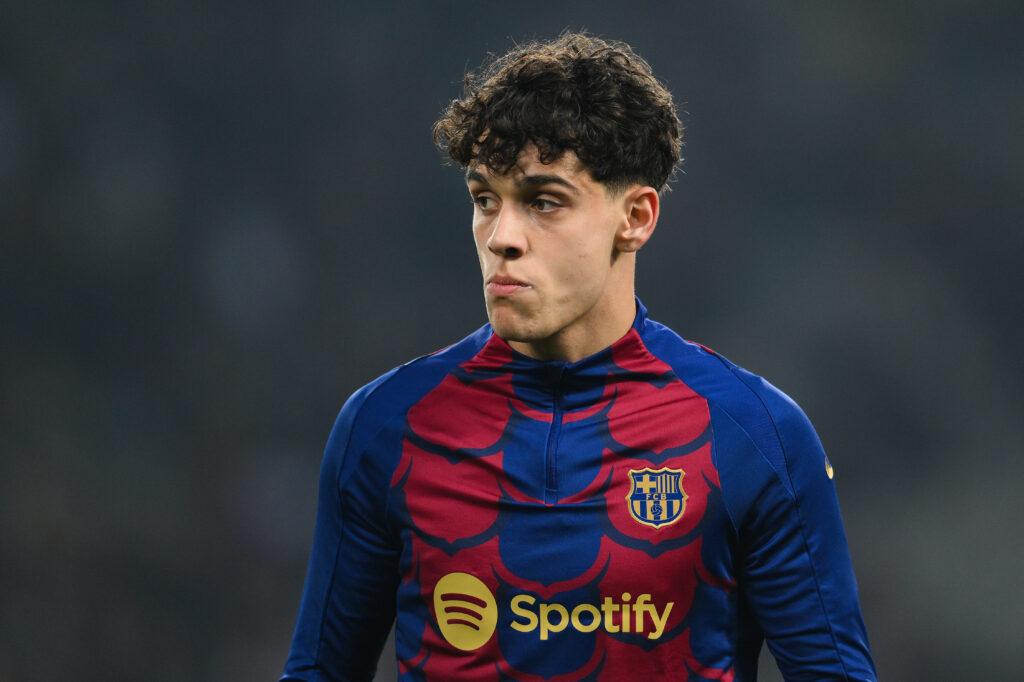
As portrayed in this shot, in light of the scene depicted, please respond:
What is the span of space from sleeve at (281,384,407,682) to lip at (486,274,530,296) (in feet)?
1.54

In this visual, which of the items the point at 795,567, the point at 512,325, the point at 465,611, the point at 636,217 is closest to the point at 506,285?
the point at 512,325

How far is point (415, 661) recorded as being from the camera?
2492 mm

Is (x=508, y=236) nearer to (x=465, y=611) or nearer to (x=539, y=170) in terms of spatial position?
(x=539, y=170)

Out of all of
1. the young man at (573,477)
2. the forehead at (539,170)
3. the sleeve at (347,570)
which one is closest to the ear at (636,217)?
the young man at (573,477)

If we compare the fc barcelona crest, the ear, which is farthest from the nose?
the fc barcelona crest

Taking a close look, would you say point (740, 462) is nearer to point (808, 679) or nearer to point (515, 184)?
point (808, 679)

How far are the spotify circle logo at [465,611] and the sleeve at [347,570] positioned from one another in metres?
0.19

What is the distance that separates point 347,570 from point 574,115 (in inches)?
42.7

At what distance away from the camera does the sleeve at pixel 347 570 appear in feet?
8.52

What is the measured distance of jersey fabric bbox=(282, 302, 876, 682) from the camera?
2.41m

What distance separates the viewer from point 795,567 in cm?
245

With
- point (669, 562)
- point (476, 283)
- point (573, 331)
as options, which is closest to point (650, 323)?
point (573, 331)

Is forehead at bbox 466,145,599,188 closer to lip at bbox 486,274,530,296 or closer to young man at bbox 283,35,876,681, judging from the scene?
young man at bbox 283,35,876,681

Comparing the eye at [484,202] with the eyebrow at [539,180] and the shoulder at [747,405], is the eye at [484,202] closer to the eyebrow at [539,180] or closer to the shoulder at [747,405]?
the eyebrow at [539,180]
